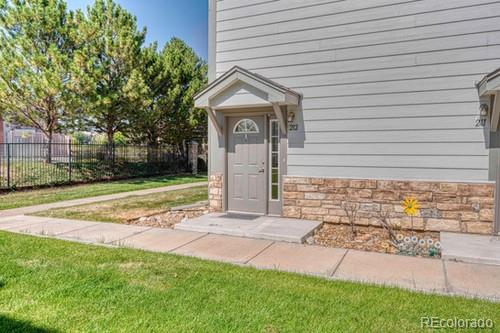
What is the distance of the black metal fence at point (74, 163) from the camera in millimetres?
11180

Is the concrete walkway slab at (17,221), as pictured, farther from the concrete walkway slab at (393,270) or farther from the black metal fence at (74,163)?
the concrete walkway slab at (393,270)

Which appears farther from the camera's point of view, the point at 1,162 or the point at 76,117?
the point at 76,117

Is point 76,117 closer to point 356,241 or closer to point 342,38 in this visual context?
point 342,38

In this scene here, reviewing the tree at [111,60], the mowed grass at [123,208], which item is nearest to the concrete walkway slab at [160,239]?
the mowed grass at [123,208]

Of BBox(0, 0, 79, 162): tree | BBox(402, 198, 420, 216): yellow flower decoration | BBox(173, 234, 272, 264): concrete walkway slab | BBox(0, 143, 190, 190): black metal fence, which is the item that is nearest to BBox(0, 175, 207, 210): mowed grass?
BBox(0, 143, 190, 190): black metal fence

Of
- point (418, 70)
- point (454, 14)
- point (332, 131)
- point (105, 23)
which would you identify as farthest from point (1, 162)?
point (454, 14)

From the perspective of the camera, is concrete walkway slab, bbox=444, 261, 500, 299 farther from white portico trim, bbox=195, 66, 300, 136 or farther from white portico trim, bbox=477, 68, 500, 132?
white portico trim, bbox=195, 66, 300, 136

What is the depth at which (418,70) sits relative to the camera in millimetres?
5816

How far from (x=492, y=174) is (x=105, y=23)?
1512 centimetres

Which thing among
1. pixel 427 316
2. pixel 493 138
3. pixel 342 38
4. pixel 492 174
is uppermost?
pixel 342 38

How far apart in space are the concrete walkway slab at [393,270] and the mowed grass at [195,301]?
0.99 ft

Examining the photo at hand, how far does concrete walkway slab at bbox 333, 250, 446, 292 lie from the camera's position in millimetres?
3633

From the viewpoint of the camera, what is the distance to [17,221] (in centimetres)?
658

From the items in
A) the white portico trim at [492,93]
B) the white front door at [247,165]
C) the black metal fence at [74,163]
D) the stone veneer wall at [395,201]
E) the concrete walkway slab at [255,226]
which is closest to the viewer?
the white portico trim at [492,93]
